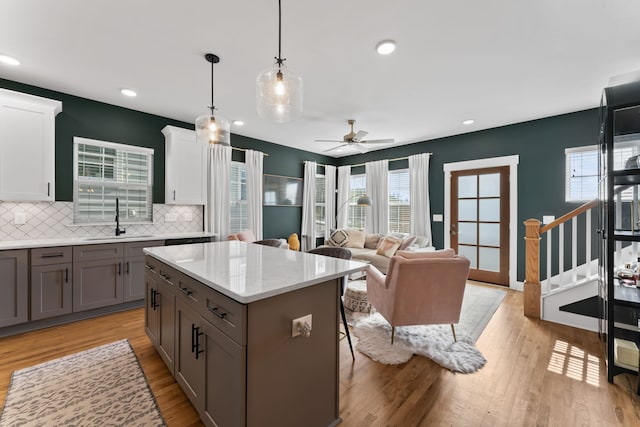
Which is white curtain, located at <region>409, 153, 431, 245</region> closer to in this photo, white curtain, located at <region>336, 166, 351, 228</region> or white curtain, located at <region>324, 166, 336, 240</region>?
white curtain, located at <region>336, 166, 351, 228</region>

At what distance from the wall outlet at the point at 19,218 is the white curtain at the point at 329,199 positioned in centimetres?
515

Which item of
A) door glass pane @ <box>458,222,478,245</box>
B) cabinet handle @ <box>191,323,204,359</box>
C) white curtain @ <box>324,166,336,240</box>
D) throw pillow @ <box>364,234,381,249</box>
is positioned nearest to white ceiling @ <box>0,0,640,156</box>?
door glass pane @ <box>458,222,478,245</box>

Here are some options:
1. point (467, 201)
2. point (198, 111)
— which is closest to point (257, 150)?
point (198, 111)

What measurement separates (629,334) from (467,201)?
319cm

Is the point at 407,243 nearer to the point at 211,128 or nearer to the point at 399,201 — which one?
the point at 399,201

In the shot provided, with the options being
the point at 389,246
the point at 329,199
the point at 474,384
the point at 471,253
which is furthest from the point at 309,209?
the point at 474,384

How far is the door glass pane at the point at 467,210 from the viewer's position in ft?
16.5

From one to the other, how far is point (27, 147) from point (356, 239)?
5.14 meters

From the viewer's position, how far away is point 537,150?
4.31m

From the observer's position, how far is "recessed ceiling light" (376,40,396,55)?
2374 millimetres

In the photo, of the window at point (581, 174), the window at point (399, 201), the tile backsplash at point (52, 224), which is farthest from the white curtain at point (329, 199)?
the window at point (581, 174)

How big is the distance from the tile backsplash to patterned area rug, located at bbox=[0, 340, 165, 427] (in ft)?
6.10

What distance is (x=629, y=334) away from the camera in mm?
2188

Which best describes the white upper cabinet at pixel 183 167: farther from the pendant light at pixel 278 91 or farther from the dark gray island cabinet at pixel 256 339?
the pendant light at pixel 278 91
